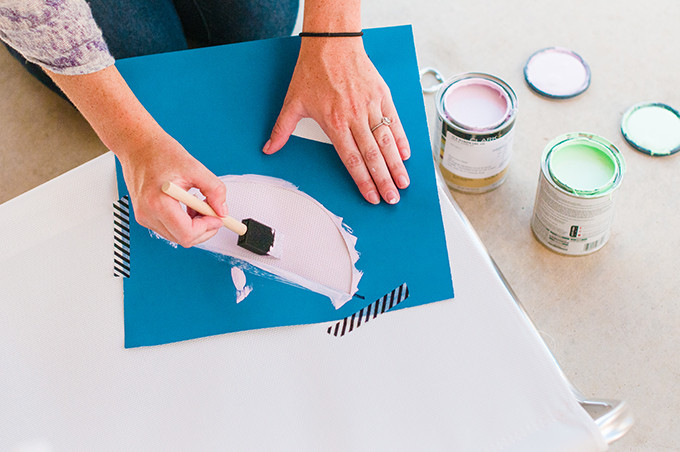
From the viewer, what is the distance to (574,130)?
3.90ft

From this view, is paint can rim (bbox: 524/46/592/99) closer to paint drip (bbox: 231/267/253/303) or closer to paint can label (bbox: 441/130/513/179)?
paint can label (bbox: 441/130/513/179)

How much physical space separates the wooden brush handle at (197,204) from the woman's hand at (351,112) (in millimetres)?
137

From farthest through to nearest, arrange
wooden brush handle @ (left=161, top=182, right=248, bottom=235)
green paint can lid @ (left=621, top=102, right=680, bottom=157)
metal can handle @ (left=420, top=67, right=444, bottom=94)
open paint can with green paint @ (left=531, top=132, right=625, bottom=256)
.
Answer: metal can handle @ (left=420, top=67, right=444, bottom=94), green paint can lid @ (left=621, top=102, right=680, bottom=157), open paint can with green paint @ (left=531, top=132, right=625, bottom=256), wooden brush handle @ (left=161, top=182, right=248, bottom=235)

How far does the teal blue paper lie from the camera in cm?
79

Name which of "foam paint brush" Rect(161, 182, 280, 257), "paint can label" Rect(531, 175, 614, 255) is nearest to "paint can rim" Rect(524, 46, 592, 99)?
"paint can label" Rect(531, 175, 614, 255)

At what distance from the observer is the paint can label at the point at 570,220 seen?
2.93ft

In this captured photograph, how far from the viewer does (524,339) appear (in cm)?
74

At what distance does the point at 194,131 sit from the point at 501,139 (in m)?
0.45

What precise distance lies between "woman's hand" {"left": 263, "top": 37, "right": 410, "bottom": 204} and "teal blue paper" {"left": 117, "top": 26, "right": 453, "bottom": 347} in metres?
0.02

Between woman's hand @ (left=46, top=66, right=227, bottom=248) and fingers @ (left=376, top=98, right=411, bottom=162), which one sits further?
fingers @ (left=376, top=98, right=411, bottom=162)

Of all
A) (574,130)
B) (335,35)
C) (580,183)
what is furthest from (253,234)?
(574,130)

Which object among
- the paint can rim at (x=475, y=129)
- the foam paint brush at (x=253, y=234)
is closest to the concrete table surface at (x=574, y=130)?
the paint can rim at (x=475, y=129)

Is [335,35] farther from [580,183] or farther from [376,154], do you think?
[580,183]

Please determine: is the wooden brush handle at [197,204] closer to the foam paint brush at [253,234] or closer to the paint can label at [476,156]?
the foam paint brush at [253,234]
